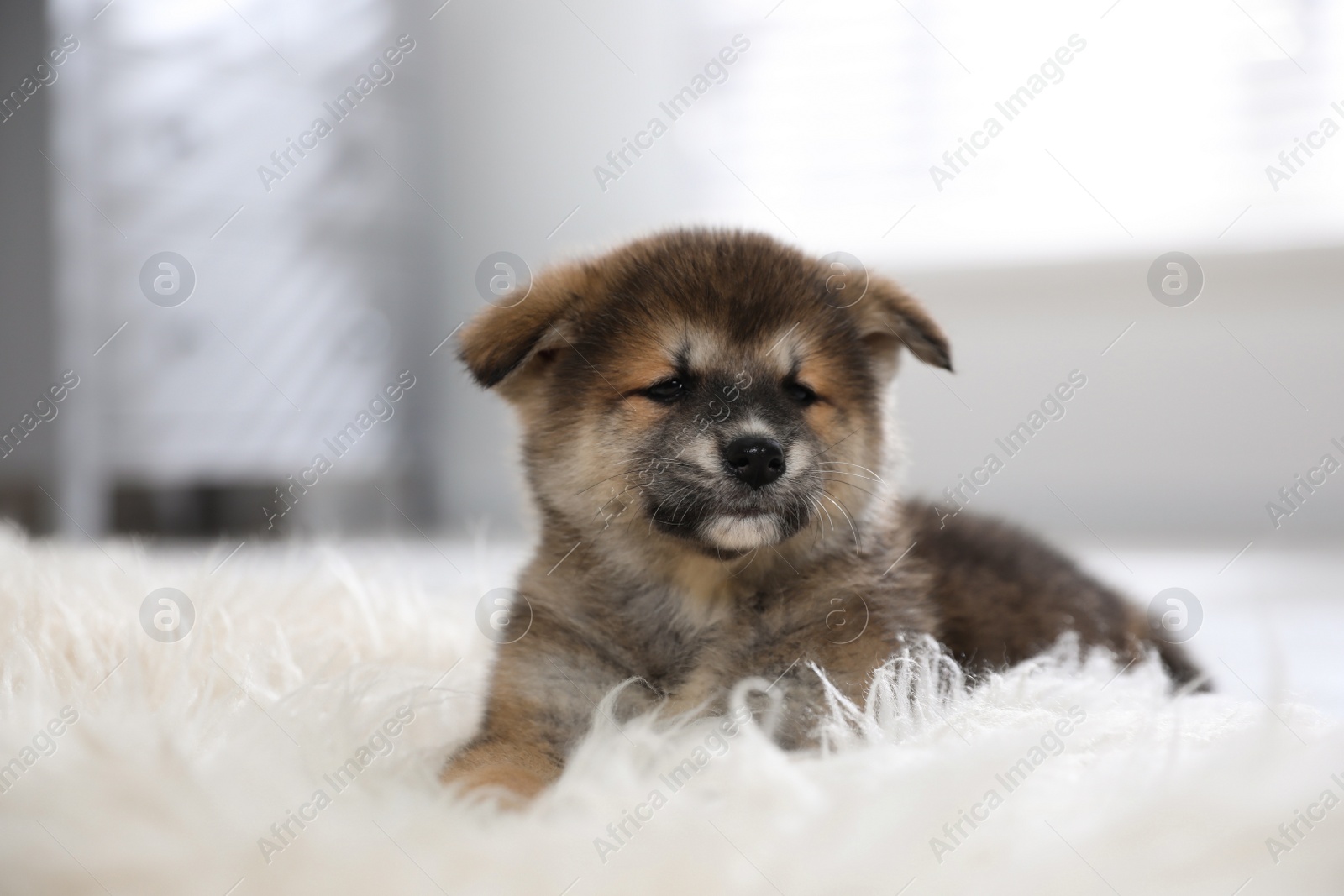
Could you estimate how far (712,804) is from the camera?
3.79 feet

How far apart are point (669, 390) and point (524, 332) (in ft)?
0.80

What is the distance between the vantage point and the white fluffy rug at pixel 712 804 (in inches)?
42.4

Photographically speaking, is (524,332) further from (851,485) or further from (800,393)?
(851,485)

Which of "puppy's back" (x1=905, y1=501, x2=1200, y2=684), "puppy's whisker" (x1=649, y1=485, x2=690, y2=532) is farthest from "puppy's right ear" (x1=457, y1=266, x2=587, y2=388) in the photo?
"puppy's back" (x1=905, y1=501, x2=1200, y2=684)

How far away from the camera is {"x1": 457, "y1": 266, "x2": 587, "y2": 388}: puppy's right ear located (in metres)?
1.63

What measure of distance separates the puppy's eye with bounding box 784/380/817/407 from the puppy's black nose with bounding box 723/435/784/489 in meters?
0.18

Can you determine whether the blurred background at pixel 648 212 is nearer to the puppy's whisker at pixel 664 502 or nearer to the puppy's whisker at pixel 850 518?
the puppy's whisker at pixel 850 518

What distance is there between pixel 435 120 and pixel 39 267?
2.05 metres

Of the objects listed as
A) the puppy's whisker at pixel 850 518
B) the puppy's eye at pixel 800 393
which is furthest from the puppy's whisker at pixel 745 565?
the puppy's eye at pixel 800 393

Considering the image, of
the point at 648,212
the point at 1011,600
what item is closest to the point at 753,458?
the point at 1011,600

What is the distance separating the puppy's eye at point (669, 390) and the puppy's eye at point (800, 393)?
16 centimetres

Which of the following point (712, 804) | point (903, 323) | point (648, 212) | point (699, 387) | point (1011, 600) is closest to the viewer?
point (712, 804)

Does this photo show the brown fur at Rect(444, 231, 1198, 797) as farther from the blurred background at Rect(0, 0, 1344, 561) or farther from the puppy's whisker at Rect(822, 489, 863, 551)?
the blurred background at Rect(0, 0, 1344, 561)

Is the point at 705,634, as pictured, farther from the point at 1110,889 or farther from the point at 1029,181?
the point at 1029,181
